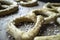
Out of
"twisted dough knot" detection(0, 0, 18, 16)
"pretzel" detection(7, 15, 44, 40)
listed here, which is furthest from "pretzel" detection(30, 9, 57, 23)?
"twisted dough knot" detection(0, 0, 18, 16)

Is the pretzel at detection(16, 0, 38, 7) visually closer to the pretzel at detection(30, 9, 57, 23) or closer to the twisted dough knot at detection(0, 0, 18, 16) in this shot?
the twisted dough knot at detection(0, 0, 18, 16)

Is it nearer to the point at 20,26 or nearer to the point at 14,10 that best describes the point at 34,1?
the point at 14,10

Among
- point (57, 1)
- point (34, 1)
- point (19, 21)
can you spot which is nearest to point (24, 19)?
point (19, 21)

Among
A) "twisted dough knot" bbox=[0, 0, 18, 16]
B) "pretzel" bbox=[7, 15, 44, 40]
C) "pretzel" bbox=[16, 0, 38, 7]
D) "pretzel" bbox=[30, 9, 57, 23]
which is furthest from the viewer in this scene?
"pretzel" bbox=[16, 0, 38, 7]

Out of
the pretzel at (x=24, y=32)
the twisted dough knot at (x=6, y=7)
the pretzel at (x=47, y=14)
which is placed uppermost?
the twisted dough knot at (x=6, y=7)

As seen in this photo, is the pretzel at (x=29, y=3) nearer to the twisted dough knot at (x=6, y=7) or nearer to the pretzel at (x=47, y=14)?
the twisted dough knot at (x=6, y=7)

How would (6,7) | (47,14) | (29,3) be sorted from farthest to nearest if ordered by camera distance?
(29,3), (6,7), (47,14)

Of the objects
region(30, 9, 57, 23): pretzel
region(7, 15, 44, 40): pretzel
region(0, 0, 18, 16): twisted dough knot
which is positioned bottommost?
region(7, 15, 44, 40): pretzel

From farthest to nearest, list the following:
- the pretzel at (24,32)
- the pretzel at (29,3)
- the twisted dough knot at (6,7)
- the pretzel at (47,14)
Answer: the pretzel at (29,3) < the twisted dough knot at (6,7) < the pretzel at (47,14) < the pretzel at (24,32)

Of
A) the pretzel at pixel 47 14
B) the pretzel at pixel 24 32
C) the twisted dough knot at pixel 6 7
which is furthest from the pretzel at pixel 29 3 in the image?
the pretzel at pixel 24 32

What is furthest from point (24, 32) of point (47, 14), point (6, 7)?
point (6, 7)

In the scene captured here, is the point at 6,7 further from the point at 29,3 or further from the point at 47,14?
the point at 47,14
